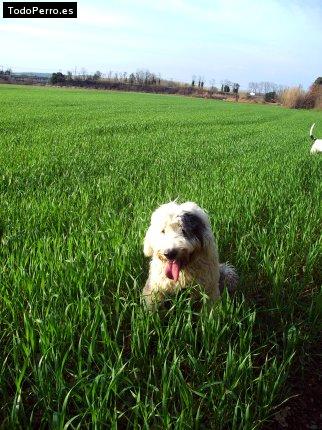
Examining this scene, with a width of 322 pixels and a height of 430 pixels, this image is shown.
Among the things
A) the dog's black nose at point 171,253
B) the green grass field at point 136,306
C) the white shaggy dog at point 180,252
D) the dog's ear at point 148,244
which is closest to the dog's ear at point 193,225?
the white shaggy dog at point 180,252

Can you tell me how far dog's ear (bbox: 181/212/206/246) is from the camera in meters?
3.20

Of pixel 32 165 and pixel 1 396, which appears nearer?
pixel 1 396

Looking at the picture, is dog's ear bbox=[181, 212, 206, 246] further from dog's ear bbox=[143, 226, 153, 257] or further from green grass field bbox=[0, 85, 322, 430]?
green grass field bbox=[0, 85, 322, 430]

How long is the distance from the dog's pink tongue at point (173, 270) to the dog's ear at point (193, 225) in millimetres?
235

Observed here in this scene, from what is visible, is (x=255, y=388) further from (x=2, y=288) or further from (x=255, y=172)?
(x=255, y=172)

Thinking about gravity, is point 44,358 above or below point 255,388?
above

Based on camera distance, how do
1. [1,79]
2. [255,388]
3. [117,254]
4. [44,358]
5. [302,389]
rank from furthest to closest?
[1,79], [117,254], [302,389], [255,388], [44,358]

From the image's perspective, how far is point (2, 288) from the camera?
312 centimetres

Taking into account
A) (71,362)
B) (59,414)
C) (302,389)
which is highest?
(59,414)

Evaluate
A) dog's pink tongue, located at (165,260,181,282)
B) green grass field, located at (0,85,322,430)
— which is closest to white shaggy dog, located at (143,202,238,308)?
dog's pink tongue, located at (165,260,181,282)

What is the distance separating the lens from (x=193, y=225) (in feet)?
10.6

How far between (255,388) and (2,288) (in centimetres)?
186

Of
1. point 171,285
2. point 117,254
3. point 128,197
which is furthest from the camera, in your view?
point 128,197

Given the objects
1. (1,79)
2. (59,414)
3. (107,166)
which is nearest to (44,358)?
(59,414)
